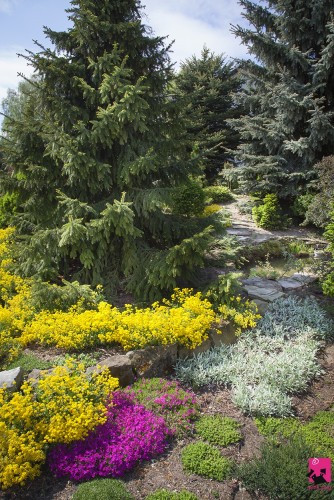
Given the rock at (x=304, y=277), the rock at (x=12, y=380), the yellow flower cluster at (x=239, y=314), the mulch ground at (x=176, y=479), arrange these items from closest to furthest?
the mulch ground at (x=176, y=479) → the rock at (x=12, y=380) → the yellow flower cluster at (x=239, y=314) → the rock at (x=304, y=277)

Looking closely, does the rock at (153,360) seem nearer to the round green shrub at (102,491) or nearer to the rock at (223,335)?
the rock at (223,335)

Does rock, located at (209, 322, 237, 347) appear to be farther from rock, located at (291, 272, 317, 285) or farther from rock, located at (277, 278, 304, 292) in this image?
rock, located at (291, 272, 317, 285)

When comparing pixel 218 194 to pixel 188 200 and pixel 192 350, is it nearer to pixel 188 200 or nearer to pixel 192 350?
pixel 188 200

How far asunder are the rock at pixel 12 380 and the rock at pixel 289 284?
20.4ft

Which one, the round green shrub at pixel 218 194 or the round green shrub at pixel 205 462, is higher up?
the round green shrub at pixel 218 194

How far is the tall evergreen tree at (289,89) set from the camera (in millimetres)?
11414

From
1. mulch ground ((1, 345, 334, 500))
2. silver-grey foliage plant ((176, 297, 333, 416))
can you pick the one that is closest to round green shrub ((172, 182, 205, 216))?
silver-grey foliage plant ((176, 297, 333, 416))

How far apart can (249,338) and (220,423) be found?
205 cm

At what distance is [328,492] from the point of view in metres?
3.37

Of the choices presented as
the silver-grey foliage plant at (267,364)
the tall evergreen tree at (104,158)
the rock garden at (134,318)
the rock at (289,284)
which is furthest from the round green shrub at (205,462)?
the rock at (289,284)

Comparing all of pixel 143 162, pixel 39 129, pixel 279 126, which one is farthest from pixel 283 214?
pixel 39 129

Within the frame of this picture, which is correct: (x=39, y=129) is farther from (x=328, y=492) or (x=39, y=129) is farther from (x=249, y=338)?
(x=328, y=492)

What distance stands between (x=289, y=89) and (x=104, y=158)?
26.5ft

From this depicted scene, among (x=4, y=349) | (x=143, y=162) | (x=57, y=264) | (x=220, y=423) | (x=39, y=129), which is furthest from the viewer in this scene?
(x=57, y=264)
